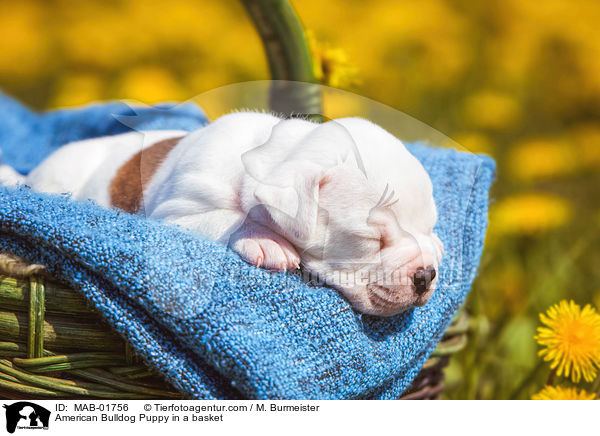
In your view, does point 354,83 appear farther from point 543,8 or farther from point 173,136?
point 543,8

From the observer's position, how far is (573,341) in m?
1.08

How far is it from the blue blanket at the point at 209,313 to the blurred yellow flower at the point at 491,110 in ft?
3.92

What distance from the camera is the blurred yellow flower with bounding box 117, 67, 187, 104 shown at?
76.2 inches

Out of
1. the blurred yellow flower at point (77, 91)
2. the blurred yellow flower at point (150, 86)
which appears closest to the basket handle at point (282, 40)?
the blurred yellow flower at point (150, 86)

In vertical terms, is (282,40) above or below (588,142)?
below

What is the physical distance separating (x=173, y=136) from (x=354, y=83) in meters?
0.41

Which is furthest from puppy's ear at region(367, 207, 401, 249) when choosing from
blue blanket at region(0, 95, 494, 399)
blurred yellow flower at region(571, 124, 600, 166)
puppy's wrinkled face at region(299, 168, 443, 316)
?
blurred yellow flower at region(571, 124, 600, 166)

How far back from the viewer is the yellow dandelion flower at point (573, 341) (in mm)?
1077

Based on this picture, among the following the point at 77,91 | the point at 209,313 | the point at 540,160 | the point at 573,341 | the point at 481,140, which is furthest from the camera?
the point at 77,91

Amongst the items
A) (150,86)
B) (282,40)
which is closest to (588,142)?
(282,40)

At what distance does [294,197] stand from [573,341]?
2.02 ft
